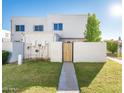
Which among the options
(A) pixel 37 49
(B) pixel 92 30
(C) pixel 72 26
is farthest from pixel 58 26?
(A) pixel 37 49

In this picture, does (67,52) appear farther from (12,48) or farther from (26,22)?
(26,22)

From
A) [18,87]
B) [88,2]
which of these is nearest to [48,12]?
[88,2]

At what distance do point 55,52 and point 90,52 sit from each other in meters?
3.05

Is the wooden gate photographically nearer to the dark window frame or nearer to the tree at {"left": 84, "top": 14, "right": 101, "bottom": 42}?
the tree at {"left": 84, "top": 14, "right": 101, "bottom": 42}

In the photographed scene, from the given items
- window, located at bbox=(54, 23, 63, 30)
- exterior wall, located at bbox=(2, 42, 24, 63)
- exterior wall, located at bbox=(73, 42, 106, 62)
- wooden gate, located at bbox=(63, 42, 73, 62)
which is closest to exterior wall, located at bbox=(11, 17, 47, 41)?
window, located at bbox=(54, 23, 63, 30)

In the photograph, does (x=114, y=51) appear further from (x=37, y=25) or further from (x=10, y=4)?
(x=10, y=4)

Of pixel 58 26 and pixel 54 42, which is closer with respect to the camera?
pixel 54 42

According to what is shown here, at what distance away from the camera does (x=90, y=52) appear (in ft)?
57.0

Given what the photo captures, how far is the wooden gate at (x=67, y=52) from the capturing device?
59.4 ft

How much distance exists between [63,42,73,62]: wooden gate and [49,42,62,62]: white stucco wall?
17.9 inches

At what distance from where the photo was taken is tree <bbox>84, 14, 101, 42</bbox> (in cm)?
2636

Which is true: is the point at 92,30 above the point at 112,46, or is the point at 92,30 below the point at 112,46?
above

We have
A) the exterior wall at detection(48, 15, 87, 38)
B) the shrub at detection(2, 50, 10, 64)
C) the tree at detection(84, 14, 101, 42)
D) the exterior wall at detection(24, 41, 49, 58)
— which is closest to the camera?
the shrub at detection(2, 50, 10, 64)

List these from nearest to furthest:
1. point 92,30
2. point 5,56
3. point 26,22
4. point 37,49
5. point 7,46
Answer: point 5,56 → point 7,46 → point 37,49 → point 92,30 → point 26,22
